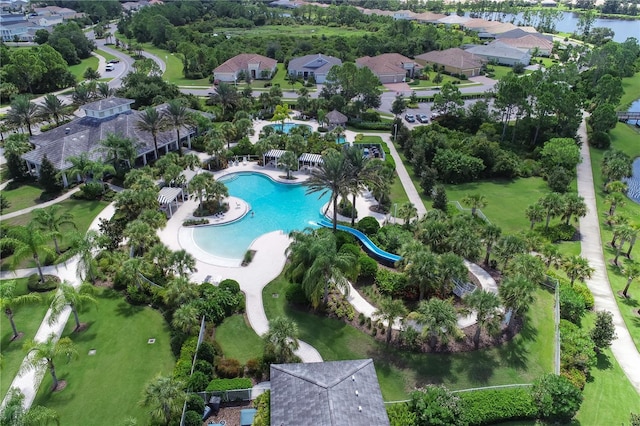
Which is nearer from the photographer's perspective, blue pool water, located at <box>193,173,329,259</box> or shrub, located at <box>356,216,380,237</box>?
blue pool water, located at <box>193,173,329,259</box>

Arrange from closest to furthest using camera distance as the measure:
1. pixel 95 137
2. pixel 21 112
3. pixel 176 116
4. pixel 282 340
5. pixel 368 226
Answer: pixel 282 340
pixel 368 226
pixel 95 137
pixel 176 116
pixel 21 112

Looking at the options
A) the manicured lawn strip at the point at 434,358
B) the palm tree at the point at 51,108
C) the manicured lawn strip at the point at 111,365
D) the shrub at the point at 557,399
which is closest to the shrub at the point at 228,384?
the manicured lawn strip at the point at 111,365

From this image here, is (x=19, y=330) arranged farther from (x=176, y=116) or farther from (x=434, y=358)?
(x=176, y=116)

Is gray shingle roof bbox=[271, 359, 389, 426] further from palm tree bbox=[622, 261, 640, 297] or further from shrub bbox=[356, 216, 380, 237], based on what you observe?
palm tree bbox=[622, 261, 640, 297]

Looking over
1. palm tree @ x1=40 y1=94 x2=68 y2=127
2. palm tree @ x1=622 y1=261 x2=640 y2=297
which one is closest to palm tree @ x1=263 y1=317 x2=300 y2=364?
palm tree @ x1=622 y1=261 x2=640 y2=297

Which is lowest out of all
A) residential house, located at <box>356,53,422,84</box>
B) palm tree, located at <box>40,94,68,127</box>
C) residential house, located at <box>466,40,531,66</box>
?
palm tree, located at <box>40,94,68,127</box>

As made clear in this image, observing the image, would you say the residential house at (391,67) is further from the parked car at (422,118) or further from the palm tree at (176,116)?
the palm tree at (176,116)

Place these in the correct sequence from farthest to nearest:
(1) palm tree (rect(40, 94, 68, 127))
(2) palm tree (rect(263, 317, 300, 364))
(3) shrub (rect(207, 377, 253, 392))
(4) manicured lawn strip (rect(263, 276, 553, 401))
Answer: (1) palm tree (rect(40, 94, 68, 127))
(4) manicured lawn strip (rect(263, 276, 553, 401))
(2) palm tree (rect(263, 317, 300, 364))
(3) shrub (rect(207, 377, 253, 392))

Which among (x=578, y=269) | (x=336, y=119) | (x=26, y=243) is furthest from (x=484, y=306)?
(x=336, y=119)
